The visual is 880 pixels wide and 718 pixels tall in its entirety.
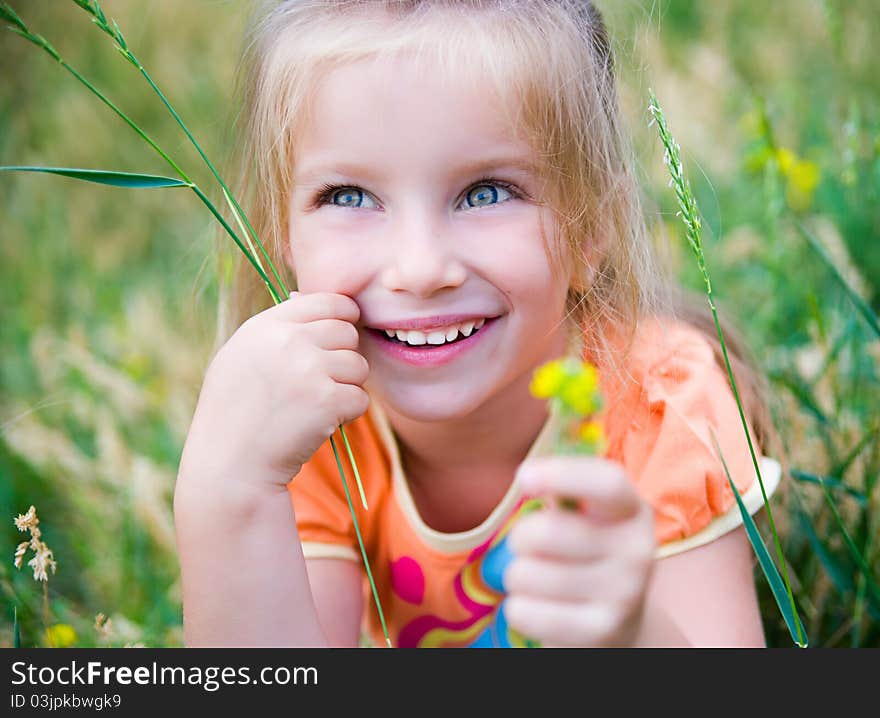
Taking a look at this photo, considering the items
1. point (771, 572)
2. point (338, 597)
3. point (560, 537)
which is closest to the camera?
point (560, 537)

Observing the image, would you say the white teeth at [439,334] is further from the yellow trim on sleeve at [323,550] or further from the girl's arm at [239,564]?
the yellow trim on sleeve at [323,550]


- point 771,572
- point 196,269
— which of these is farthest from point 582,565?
point 196,269

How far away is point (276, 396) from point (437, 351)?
23 centimetres

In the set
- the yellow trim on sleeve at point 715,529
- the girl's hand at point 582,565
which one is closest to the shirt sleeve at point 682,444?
the yellow trim on sleeve at point 715,529

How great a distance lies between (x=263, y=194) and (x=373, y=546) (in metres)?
0.60

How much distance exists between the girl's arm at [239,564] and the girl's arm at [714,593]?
1.52 feet

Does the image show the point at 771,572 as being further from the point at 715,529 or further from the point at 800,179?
the point at 800,179

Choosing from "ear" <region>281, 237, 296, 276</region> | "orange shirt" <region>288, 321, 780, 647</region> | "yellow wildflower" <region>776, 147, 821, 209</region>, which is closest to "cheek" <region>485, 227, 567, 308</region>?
"orange shirt" <region>288, 321, 780, 647</region>

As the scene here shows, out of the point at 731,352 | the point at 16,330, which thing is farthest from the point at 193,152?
the point at 731,352

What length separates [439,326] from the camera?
1.29 m

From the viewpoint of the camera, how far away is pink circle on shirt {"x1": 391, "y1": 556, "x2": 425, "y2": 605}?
1.65 m

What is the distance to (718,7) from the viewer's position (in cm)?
354

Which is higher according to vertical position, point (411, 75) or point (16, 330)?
point (16, 330)

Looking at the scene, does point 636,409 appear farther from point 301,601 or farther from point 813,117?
point 813,117
